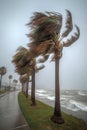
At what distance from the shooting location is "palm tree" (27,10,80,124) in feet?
30.3

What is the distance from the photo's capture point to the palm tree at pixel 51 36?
925cm

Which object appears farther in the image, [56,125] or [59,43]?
[59,43]

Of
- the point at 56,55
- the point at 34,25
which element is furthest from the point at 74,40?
the point at 34,25

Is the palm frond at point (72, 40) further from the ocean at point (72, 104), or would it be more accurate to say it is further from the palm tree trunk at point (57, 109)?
the ocean at point (72, 104)

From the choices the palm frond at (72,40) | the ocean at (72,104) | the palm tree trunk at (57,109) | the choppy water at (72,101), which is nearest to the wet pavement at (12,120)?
the palm tree trunk at (57,109)

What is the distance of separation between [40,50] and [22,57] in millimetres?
4837

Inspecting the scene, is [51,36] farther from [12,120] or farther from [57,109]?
[12,120]

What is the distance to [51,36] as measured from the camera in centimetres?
1007

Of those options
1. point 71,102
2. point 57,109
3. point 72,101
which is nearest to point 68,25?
point 57,109

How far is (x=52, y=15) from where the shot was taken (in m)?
9.45

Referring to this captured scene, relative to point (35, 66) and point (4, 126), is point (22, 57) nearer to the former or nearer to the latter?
point (35, 66)

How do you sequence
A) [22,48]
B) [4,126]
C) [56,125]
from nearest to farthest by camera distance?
1. [4,126]
2. [56,125]
3. [22,48]

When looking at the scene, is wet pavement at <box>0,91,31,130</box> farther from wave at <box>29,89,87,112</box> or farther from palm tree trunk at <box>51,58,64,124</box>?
wave at <box>29,89,87,112</box>

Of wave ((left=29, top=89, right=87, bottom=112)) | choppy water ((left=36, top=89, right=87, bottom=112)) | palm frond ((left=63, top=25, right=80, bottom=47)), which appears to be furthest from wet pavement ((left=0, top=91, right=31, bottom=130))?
choppy water ((left=36, top=89, right=87, bottom=112))
